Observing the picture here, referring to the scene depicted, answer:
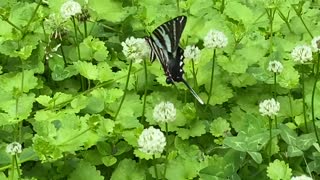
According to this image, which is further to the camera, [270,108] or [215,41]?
[215,41]

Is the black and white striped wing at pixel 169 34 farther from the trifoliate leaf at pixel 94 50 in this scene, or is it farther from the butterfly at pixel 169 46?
the trifoliate leaf at pixel 94 50

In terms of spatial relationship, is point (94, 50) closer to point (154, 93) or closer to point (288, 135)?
point (154, 93)

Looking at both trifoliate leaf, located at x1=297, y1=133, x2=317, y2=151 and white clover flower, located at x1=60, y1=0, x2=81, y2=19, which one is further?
white clover flower, located at x1=60, y1=0, x2=81, y2=19

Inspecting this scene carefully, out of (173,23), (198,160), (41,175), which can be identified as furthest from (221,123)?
(41,175)

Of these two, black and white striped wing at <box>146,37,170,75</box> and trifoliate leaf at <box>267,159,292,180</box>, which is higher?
black and white striped wing at <box>146,37,170,75</box>

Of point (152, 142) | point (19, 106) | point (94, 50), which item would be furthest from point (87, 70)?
point (152, 142)

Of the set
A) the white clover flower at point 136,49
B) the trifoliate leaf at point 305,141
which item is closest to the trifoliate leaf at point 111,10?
the white clover flower at point 136,49

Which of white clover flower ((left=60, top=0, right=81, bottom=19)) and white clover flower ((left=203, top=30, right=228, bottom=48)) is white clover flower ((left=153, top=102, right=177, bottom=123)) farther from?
white clover flower ((left=60, top=0, right=81, bottom=19))

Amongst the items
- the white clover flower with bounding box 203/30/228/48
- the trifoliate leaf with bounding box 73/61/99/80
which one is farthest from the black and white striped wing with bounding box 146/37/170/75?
the trifoliate leaf with bounding box 73/61/99/80
